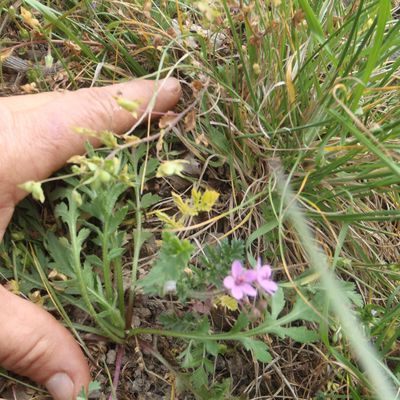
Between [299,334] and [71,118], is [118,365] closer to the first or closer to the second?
[299,334]

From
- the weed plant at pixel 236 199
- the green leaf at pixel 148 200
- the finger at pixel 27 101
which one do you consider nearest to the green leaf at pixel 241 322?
the weed plant at pixel 236 199

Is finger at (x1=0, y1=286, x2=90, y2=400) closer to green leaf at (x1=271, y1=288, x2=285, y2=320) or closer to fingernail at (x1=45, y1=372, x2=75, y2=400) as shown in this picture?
fingernail at (x1=45, y1=372, x2=75, y2=400)

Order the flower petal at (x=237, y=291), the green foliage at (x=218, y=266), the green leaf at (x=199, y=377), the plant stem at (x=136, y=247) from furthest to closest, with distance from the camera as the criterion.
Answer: the plant stem at (x=136, y=247) < the green leaf at (x=199, y=377) < the green foliage at (x=218, y=266) < the flower petal at (x=237, y=291)

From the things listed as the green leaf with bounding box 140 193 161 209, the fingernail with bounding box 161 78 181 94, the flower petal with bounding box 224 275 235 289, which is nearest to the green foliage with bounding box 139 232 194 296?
the flower petal with bounding box 224 275 235 289

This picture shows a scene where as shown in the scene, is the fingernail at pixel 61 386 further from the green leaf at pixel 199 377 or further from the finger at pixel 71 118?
the finger at pixel 71 118

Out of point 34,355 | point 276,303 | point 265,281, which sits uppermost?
point 265,281

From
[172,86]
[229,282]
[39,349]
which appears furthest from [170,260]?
[172,86]

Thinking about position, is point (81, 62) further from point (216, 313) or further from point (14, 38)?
point (216, 313)
